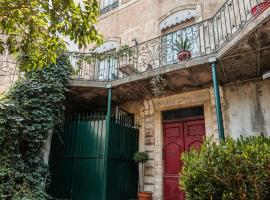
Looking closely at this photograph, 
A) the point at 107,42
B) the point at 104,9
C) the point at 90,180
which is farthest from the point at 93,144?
the point at 104,9

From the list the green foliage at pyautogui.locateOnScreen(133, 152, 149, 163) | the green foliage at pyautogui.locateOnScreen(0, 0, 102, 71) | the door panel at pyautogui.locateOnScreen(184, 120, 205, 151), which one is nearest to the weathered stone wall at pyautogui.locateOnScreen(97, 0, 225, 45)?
the door panel at pyautogui.locateOnScreen(184, 120, 205, 151)

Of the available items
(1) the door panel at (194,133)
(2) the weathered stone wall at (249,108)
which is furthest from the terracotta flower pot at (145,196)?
(2) the weathered stone wall at (249,108)

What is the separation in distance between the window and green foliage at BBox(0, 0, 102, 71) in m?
6.84

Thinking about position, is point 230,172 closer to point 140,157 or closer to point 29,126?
point 140,157

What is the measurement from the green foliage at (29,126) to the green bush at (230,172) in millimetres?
3893

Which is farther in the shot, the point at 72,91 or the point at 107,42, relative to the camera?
the point at 107,42

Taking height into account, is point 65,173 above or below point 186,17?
below

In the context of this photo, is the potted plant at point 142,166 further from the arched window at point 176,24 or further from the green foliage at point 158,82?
the arched window at point 176,24

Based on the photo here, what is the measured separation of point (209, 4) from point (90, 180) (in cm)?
659

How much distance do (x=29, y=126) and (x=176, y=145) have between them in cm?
427

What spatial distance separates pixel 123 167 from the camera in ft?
21.4

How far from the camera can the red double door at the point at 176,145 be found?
6453 mm

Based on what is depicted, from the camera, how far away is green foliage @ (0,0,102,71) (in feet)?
11.2

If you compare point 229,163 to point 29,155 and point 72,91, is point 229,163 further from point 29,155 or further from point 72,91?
point 72,91
